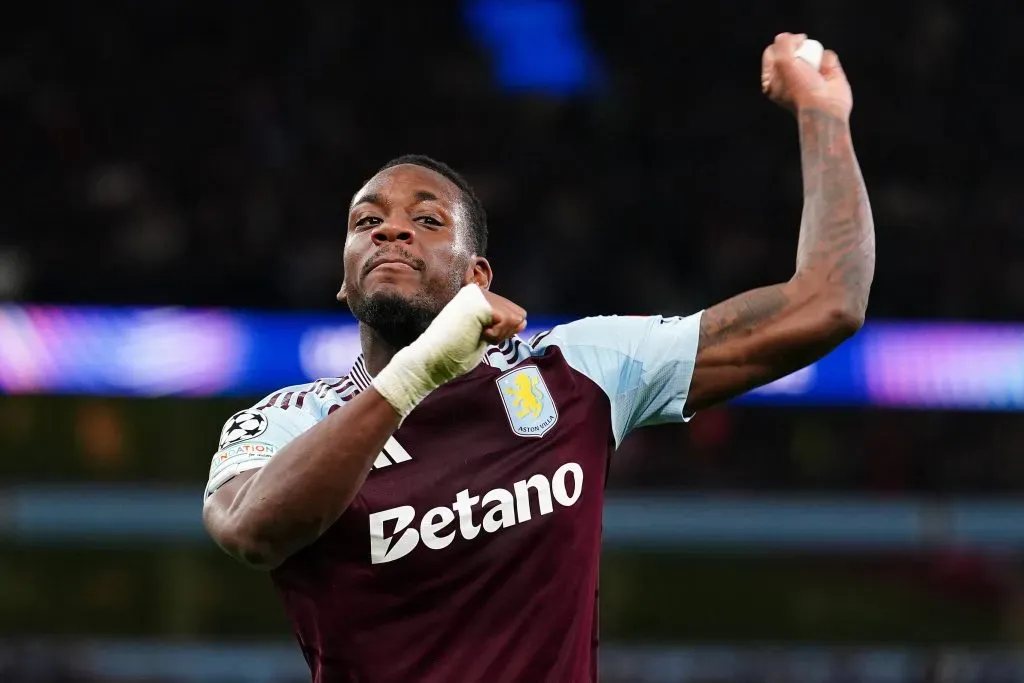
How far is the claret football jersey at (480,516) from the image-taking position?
2617 mm

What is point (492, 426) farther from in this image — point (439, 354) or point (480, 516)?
point (439, 354)

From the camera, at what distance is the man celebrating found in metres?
2.62

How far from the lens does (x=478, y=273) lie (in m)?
3.03

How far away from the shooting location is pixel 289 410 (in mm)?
2812

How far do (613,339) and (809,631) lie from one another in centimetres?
755

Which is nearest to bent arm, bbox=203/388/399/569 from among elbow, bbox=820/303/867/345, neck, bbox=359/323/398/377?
neck, bbox=359/323/398/377

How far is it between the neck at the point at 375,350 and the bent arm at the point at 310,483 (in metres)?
0.59

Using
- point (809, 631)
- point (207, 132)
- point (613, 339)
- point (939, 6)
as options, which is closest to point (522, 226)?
point (207, 132)

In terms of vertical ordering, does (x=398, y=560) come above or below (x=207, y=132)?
below

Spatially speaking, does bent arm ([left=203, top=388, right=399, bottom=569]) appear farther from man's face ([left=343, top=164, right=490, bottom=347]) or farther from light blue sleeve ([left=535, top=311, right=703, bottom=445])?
light blue sleeve ([left=535, top=311, right=703, bottom=445])

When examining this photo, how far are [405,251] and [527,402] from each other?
387 mm

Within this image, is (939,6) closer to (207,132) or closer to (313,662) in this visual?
(207,132)

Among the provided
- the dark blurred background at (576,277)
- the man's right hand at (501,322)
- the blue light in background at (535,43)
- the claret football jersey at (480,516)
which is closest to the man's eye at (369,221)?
the claret football jersey at (480,516)

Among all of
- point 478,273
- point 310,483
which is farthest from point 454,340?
point 478,273
